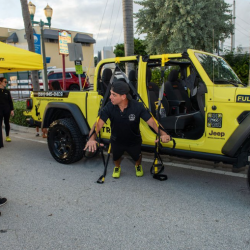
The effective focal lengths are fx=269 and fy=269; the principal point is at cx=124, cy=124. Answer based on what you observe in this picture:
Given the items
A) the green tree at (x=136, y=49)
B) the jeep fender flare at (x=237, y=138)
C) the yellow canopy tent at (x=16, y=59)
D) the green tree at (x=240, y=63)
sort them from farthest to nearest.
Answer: the green tree at (x=136, y=49), the green tree at (x=240, y=63), the yellow canopy tent at (x=16, y=59), the jeep fender flare at (x=237, y=138)

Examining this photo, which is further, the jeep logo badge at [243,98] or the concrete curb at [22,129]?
the concrete curb at [22,129]

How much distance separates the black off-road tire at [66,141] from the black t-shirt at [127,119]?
0.94 meters

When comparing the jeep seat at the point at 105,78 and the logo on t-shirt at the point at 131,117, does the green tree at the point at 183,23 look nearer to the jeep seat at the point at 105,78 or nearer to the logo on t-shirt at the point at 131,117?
the jeep seat at the point at 105,78

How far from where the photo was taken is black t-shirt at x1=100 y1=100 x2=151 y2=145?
12.5 feet

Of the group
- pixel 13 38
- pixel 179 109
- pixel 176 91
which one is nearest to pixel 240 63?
pixel 176 91

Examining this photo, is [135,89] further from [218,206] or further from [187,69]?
[218,206]

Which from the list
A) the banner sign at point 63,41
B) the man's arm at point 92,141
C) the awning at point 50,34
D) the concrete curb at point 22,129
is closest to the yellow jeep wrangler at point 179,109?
the man's arm at point 92,141

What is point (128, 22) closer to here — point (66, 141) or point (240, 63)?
point (66, 141)

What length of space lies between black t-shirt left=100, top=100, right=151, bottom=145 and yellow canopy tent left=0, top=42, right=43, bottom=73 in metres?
3.12

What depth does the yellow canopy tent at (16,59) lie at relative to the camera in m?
5.78

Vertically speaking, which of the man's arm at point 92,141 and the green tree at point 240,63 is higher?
the green tree at point 240,63

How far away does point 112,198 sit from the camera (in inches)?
140

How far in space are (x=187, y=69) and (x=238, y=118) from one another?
2.15 metres

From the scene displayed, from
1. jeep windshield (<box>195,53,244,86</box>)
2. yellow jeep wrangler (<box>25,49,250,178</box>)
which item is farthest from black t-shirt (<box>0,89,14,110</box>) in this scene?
jeep windshield (<box>195,53,244,86</box>)
